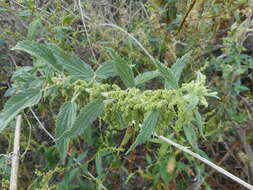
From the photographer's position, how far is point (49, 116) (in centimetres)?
188

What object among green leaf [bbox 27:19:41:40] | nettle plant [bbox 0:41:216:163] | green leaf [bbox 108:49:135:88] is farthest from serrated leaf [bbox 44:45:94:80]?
green leaf [bbox 27:19:41:40]

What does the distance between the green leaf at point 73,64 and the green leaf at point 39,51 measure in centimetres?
2

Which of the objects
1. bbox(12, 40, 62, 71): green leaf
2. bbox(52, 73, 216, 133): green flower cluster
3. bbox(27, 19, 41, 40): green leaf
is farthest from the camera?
bbox(27, 19, 41, 40): green leaf

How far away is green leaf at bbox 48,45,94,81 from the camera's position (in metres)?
0.94

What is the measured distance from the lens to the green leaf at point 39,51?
90 centimetres

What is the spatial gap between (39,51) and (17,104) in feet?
0.54

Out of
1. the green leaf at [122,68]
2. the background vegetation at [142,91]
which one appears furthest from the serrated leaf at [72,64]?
the background vegetation at [142,91]

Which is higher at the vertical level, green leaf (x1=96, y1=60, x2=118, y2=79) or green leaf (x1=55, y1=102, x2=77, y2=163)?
green leaf (x1=96, y1=60, x2=118, y2=79)

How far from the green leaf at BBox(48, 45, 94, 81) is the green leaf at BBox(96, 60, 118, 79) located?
4cm

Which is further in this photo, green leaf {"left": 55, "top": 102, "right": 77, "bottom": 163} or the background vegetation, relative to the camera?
the background vegetation

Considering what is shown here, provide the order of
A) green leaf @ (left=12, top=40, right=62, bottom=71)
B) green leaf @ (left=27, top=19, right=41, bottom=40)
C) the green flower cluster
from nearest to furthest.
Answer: the green flower cluster
green leaf @ (left=12, top=40, right=62, bottom=71)
green leaf @ (left=27, top=19, right=41, bottom=40)

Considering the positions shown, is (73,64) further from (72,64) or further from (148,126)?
(148,126)

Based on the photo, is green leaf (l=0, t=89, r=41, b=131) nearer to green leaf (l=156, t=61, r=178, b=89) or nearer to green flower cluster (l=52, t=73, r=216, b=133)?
green flower cluster (l=52, t=73, r=216, b=133)

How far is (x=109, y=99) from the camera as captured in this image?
0.86 metres
